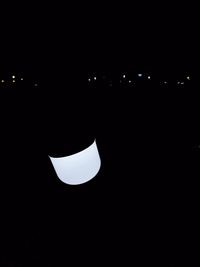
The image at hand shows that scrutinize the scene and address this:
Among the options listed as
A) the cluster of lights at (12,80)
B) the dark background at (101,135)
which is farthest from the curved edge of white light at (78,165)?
the cluster of lights at (12,80)

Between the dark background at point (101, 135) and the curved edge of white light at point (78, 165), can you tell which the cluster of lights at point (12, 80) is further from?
the curved edge of white light at point (78, 165)

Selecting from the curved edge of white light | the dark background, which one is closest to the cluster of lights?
the dark background

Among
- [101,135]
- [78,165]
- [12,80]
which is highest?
[12,80]

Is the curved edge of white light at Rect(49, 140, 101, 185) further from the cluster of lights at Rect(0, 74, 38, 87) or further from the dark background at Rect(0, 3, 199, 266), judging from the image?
the cluster of lights at Rect(0, 74, 38, 87)

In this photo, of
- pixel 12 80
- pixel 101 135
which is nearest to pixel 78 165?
pixel 12 80

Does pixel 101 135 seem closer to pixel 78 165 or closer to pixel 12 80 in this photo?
pixel 12 80
